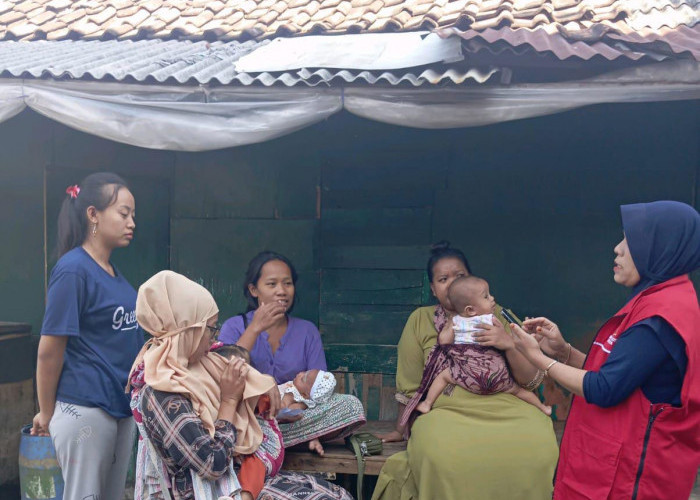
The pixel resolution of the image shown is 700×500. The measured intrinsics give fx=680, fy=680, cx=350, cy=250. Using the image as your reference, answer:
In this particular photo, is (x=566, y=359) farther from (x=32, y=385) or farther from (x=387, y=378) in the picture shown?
(x=32, y=385)

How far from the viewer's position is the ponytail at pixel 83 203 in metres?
3.06

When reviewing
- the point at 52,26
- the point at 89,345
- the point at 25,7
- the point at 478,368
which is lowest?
the point at 478,368

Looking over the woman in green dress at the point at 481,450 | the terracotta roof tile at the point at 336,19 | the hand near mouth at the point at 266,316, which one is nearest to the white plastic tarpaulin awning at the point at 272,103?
the hand near mouth at the point at 266,316

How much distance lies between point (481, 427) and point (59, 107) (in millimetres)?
2628

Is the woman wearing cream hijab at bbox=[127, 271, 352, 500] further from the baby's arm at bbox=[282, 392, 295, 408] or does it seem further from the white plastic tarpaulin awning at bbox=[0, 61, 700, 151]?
the white plastic tarpaulin awning at bbox=[0, 61, 700, 151]

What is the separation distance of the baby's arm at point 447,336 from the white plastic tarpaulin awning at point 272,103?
1.09m

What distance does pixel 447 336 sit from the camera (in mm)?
3602

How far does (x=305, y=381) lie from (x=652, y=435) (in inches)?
72.2

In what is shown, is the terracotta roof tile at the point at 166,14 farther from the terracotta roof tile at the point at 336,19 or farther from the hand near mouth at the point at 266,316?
the hand near mouth at the point at 266,316

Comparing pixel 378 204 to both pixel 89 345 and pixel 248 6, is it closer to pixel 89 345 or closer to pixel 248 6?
pixel 89 345

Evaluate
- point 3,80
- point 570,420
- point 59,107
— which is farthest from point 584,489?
point 3,80

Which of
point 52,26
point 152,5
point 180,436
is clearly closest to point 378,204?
point 180,436

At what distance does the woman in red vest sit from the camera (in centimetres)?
215

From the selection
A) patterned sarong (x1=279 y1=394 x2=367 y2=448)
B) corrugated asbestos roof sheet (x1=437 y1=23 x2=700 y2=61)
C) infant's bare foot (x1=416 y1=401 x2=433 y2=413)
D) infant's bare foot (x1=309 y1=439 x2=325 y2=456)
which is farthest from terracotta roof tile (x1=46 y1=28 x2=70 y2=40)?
infant's bare foot (x1=416 y1=401 x2=433 y2=413)
